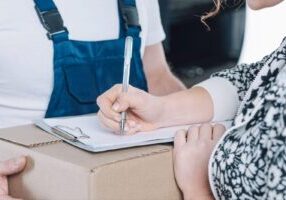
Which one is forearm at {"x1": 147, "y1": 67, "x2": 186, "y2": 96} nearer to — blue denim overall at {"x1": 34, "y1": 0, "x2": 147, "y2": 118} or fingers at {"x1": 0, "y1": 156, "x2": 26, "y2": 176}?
blue denim overall at {"x1": 34, "y1": 0, "x2": 147, "y2": 118}

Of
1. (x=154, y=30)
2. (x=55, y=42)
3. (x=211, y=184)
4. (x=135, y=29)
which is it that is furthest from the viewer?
(x=154, y=30)

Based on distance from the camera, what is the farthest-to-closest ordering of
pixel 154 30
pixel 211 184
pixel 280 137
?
pixel 154 30 < pixel 211 184 < pixel 280 137

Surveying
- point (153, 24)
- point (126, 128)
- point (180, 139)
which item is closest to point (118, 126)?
point (126, 128)

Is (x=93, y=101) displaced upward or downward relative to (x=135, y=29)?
downward

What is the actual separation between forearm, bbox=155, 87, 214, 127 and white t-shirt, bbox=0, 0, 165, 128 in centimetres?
34

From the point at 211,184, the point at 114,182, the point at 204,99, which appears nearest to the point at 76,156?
the point at 114,182

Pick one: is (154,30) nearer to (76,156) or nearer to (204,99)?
(204,99)

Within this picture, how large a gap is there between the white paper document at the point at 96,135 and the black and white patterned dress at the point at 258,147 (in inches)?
4.4

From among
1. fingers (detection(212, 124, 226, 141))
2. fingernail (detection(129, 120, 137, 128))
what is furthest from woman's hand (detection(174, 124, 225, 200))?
fingernail (detection(129, 120, 137, 128))

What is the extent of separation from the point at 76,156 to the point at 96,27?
23.9 inches

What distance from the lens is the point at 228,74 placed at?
3.99 ft

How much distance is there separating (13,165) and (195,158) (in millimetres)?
296

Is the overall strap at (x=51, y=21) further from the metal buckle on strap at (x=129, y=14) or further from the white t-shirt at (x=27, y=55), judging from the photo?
the metal buckle on strap at (x=129, y=14)

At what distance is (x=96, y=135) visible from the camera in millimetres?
983
